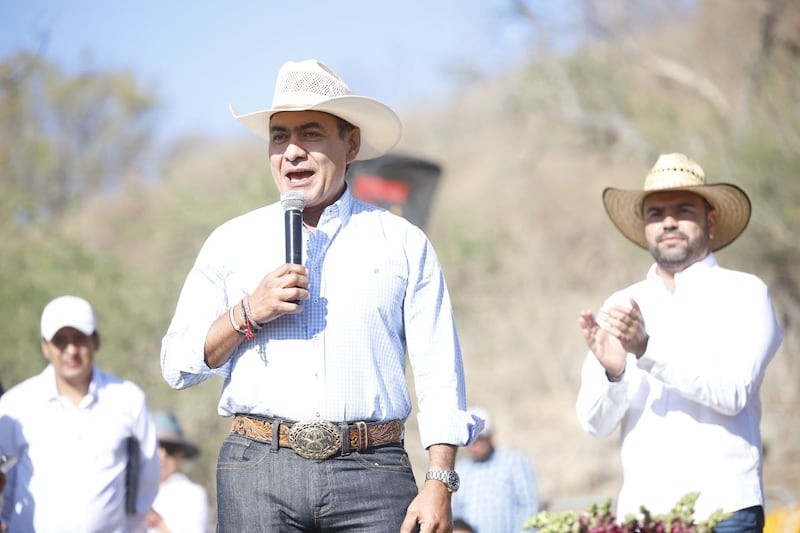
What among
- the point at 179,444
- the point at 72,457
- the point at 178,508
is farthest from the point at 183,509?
the point at 72,457

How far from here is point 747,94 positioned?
1805 cm

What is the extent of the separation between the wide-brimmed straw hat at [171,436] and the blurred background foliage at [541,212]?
4.58 m

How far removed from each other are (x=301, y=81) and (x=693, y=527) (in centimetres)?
188

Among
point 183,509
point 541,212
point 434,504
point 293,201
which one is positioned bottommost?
point 434,504

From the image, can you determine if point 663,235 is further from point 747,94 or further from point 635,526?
point 747,94

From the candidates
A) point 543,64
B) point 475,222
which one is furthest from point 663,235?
Result: point 543,64

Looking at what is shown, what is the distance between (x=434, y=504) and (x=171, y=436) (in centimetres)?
495

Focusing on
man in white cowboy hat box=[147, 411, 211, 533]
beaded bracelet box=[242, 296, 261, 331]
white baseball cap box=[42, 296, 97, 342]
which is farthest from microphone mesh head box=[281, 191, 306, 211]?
man in white cowboy hat box=[147, 411, 211, 533]

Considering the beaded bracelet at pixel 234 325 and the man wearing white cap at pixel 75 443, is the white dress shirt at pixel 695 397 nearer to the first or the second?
the beaded bracelet at pixel 234 325

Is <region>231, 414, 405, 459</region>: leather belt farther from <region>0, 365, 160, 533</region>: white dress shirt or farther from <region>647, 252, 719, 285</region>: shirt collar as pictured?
<region>0, 365, 160, 533</region>: white dress shirt

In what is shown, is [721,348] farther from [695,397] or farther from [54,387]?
[54,387]

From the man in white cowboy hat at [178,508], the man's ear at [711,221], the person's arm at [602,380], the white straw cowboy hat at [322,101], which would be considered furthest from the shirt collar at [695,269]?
the man in white cowboy hat at [178,508]

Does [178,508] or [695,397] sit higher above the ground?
[695,397]

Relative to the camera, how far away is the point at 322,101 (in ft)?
10.7
